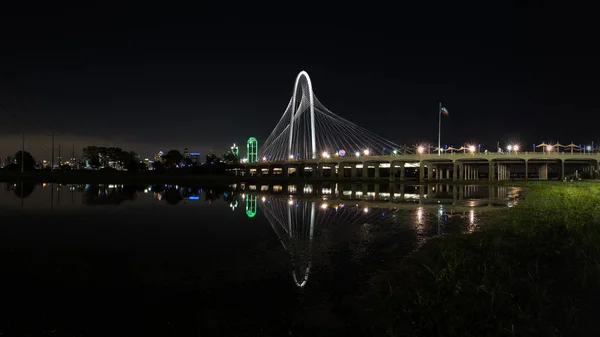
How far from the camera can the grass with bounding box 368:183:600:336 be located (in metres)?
6.77

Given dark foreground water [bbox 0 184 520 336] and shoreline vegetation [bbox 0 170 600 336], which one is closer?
shoreline vegetation [bbox 0 170 600 336]

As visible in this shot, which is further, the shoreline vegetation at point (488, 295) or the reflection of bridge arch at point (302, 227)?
the reflection of bridge arch at point (302, 227)

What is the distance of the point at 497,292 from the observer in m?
8.09

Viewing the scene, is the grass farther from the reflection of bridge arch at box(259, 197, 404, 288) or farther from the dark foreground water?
the reflection of bridge arch at box(259, 197, 404, 288)

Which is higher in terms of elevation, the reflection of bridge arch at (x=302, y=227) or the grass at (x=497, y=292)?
the grass at (x=497, y=292)

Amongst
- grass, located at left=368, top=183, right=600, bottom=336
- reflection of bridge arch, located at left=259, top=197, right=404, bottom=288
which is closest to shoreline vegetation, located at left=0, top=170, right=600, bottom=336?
grass, located at left=368, top=183, right=600, bottom=336

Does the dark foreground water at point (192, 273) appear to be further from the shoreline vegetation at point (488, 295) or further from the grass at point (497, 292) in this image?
the grass at point (497, 292)

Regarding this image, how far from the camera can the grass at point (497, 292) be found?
6.77 meters

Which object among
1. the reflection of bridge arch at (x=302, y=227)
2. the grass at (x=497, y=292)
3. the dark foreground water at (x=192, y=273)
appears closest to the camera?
the grass at (x=497, y=292)

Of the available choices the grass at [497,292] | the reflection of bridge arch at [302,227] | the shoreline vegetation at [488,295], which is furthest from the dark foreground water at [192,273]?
the grass at [497,292]

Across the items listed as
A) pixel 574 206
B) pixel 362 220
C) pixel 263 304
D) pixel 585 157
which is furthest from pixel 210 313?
pixel 585 157

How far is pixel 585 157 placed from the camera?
9269cm

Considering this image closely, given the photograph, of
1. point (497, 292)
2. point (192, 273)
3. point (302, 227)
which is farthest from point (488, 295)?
point (302, 227)

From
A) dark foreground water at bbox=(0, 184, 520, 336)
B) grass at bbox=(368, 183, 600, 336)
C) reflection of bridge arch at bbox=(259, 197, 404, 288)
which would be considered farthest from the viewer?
reflection of bridge arch at bbox=(259, 197, 404, 288)
